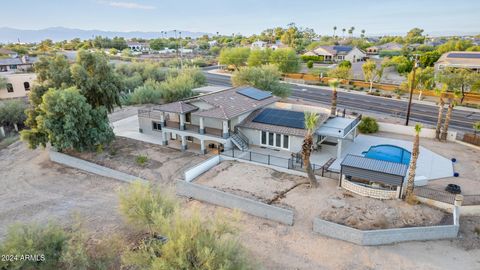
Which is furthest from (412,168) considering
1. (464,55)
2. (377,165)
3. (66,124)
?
(464,55)

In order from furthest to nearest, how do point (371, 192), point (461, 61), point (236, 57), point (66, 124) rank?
point (236, 57)
point (461, 61)
point (66, 124)
point (371, 192)

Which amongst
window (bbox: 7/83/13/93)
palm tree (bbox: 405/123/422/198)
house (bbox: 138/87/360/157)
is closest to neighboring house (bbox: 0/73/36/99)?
window (bbox: 7/83/13/93)

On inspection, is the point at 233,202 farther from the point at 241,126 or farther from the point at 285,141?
the point at 241,126

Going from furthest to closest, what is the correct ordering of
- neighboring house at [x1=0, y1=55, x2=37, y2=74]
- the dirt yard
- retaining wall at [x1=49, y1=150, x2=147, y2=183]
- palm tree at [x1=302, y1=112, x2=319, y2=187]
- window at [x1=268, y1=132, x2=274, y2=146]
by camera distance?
neighboring house at [x1=0, y1=55, x2=37, y2=74]
window at [x1=268, y1=132, x2=274, y2=146]
the dirt yard
retaining wall at [x1=49, y1=150, x2=147, y2=183]
palm tree at [x1=302, y1=112, x2=319, y2=187]

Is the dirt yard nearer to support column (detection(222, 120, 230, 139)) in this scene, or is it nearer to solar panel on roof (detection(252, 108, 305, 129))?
support column (detection(222, 120, 230, 139))

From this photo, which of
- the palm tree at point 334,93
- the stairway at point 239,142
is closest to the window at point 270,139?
the stairway at point 239,142

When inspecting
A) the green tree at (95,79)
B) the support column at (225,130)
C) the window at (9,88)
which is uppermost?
the green tree at (95,79)

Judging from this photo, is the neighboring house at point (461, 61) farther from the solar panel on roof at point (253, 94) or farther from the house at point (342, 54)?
the solar panel on roof at point (253, 94)
